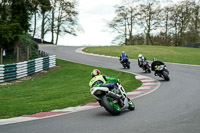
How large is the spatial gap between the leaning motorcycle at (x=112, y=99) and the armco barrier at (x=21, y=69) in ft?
38.4

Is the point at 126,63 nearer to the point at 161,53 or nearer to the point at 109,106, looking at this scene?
the point at 109,106

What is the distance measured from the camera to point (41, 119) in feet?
28.4

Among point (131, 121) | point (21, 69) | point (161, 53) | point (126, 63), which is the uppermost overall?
point (161, 53)

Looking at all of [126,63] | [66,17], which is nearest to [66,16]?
[66,17]

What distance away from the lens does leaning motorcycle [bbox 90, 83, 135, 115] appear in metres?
8.62

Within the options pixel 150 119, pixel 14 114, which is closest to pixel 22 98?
pixel 14 114

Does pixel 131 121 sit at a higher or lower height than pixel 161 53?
lower

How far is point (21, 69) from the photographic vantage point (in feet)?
68.8

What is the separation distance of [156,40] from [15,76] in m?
47.8

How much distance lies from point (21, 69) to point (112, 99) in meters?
13.2

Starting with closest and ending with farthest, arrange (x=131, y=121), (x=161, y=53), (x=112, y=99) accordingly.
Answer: (x=131, y=121) < (x=112, y=99) < (x=161, y=53)

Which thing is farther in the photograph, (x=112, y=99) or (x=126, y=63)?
(x=126, y=63)

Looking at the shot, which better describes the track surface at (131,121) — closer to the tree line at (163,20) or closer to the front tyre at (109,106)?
the front tyre at (109,106)

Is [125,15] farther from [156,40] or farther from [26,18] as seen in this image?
[26,18]
